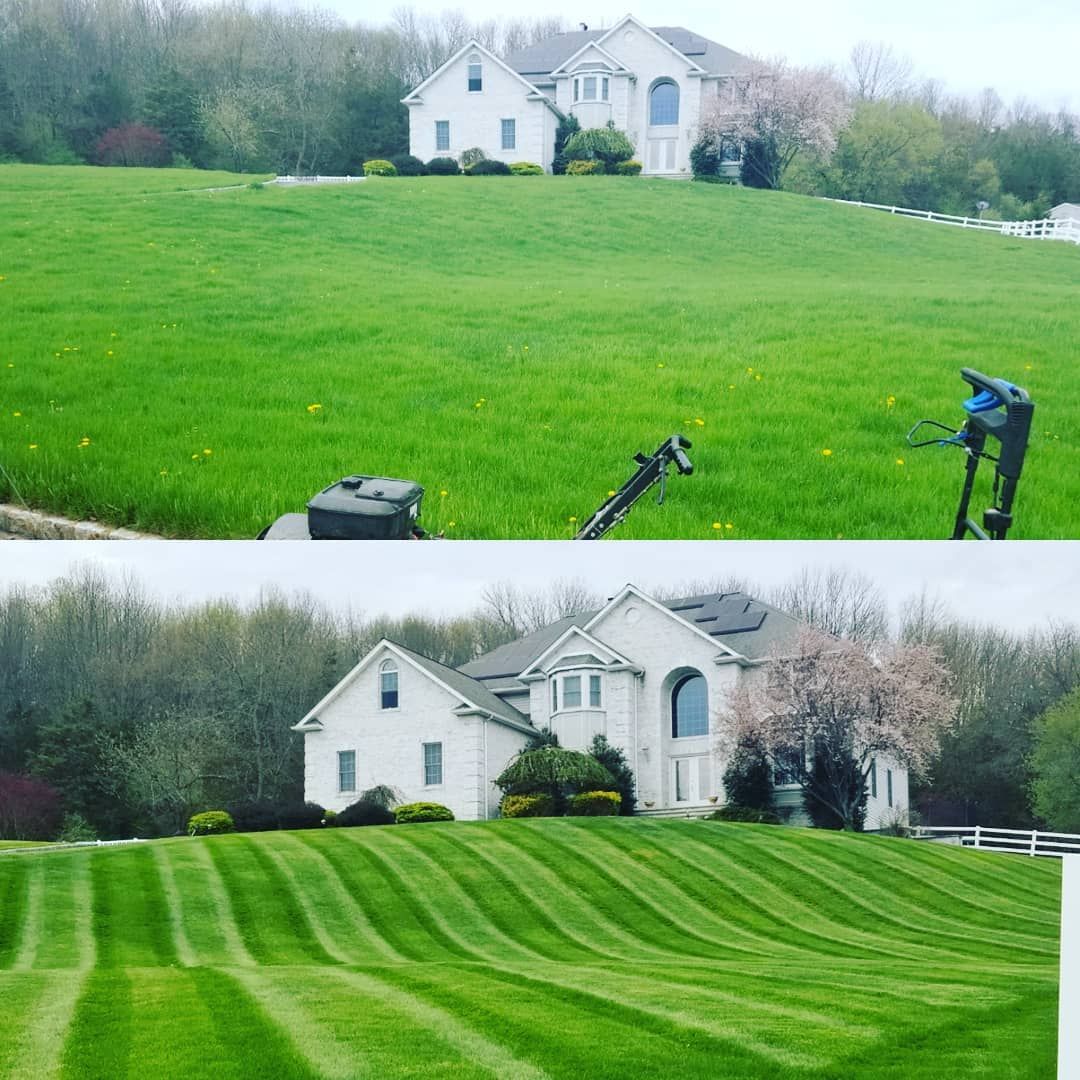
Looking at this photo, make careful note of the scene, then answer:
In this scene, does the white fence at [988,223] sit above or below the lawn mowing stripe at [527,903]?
above

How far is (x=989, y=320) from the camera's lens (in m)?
5.08

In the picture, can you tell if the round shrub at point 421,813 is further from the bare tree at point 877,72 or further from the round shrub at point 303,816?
the bare tree at point 877,72

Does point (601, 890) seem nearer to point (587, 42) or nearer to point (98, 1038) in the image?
point (98, 1038)

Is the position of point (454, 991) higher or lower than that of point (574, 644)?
lower

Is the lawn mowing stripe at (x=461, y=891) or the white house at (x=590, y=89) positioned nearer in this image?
the lawn mowing stripe at (x=461, y=891)

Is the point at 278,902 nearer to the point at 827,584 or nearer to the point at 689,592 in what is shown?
the point at 689,592

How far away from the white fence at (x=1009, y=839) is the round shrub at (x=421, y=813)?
4.83 ft

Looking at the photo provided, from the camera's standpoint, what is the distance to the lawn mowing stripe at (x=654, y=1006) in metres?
3.97

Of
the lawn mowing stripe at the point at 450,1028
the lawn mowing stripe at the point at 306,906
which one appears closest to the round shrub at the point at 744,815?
the lawn mowing stripe at the point at 450,1028

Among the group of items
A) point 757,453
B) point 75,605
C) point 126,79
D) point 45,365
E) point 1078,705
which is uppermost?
point 126,79

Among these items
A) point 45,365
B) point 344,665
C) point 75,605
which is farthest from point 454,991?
point 45,365

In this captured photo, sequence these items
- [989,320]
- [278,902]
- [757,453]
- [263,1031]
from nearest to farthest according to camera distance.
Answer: [263,1031] < [278,902] < [757,453] < [989,320]

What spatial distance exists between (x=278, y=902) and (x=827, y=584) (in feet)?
6.36

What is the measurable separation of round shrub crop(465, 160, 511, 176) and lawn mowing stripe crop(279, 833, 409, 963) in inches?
91.0
